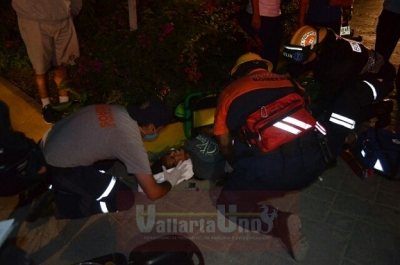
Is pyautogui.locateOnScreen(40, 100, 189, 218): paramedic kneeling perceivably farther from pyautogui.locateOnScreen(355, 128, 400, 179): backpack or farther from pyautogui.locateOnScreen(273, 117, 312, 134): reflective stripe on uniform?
pyautogui.locateOnScreen(355, 128, 400, 179): backpack

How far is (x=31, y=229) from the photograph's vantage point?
131 inches

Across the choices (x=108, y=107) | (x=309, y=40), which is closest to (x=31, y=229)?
(x=108, y=107)

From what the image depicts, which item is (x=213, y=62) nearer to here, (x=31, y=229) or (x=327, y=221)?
(x=327, y=221)

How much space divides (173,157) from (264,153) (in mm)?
1183

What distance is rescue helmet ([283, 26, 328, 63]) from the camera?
3387mm

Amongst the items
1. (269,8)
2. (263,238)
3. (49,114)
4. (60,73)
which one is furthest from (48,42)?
(263,238)

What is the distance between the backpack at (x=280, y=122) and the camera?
2.69 metres

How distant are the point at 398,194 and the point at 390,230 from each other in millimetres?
524

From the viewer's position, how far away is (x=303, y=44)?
3.39m

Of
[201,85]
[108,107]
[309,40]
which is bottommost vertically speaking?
[201,85]

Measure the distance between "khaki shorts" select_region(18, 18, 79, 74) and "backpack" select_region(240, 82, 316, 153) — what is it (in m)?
2.92

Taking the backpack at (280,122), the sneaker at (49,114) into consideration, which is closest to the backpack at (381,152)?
the backpack at (280,122)

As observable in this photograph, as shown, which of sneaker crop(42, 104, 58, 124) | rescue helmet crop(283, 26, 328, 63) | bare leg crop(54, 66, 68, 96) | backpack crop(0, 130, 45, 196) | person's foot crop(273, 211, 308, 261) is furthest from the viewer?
bare leg crop(54, 66, 68, 96)

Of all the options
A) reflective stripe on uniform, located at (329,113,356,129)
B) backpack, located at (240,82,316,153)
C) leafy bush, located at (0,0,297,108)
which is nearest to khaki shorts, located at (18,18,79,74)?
leafy bush, located at (0,0,297,108)
